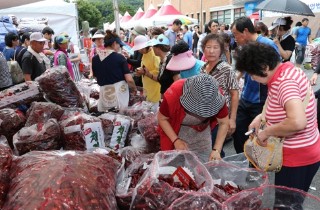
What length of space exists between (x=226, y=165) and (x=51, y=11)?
33.8ft

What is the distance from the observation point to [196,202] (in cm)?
127

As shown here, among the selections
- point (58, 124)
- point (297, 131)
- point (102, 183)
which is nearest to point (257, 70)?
point (297, 131)

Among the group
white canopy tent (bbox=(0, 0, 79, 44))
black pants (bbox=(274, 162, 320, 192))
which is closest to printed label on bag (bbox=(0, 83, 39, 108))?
black pants (bbox=(274, 162, 320, 192))

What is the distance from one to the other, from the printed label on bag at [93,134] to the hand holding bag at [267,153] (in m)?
1.30

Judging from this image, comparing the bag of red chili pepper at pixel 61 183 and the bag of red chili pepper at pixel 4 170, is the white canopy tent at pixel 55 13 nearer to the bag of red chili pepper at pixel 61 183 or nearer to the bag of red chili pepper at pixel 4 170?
the bag of red chili pepper at pixel 4 170

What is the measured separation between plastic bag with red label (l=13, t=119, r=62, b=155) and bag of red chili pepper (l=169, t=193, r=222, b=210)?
1532 millimetres

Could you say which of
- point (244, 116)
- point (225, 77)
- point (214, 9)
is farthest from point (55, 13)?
point (214, 9)

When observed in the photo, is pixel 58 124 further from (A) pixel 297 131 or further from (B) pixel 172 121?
(A) pixel 297 131

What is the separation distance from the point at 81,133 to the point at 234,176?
4.66ft

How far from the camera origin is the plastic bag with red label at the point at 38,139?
2.49 metres

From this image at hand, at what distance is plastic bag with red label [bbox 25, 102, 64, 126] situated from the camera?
2.90m

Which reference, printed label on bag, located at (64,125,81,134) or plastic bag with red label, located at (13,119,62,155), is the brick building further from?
plastic bag with red label, located at (13,119,62,155)

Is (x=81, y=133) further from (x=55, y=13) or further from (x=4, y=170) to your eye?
(x=55, y=13)

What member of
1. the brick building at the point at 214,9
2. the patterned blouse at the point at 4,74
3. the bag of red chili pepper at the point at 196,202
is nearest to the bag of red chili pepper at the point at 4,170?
the bag of red chili pepper at the point at 196,202
